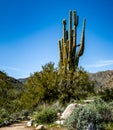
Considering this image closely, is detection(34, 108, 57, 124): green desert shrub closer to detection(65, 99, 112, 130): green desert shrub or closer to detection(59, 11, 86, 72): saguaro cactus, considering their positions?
detection(65, 99, 112, 130): green desert shrub

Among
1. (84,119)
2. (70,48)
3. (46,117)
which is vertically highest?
(70,48)

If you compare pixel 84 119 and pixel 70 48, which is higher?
pixel 70 48

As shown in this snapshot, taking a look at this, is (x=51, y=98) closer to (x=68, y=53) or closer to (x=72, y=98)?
(x=72, y=98)

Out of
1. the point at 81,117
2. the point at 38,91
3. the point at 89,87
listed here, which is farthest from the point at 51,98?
the point at 81,117

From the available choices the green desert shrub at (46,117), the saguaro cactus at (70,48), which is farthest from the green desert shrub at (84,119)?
the saguaro cactus at (70,48)

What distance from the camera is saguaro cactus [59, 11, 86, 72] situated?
88.2ft

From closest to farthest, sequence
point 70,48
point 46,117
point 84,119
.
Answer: point 84,119
point 46,117
point 70,48

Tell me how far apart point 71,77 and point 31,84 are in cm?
341

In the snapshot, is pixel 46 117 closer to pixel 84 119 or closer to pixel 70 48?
pixel 84 119

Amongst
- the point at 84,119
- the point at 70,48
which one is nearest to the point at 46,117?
the point at 84,119

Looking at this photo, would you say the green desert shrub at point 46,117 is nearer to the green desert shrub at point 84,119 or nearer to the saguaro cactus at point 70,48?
the green desert shrub at point 84,119

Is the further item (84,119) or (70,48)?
(70,48)

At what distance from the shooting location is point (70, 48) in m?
27.1

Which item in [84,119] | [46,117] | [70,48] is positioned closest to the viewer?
[84,119]
